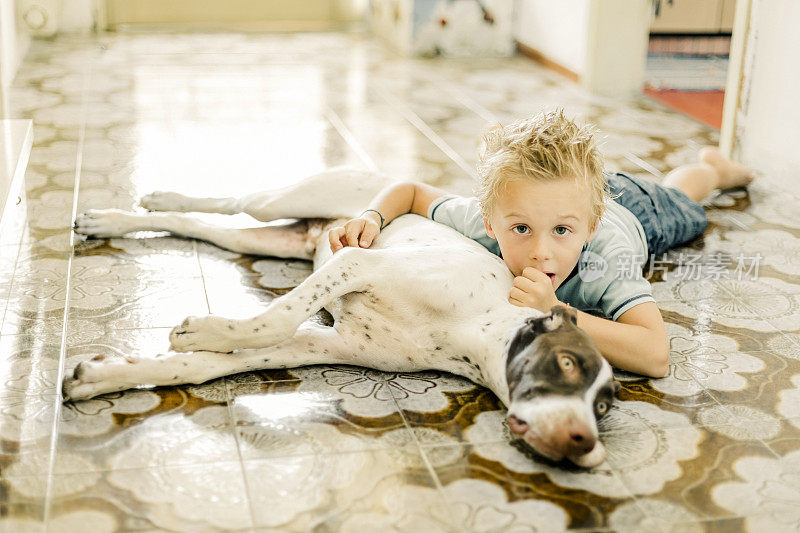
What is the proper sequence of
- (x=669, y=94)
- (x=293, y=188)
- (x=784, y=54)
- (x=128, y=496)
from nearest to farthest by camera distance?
(x=128, y=496) < (x=293, y=188) < (x=784, y=54) < (x=669, y=94)

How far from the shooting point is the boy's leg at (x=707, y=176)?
9.37 feet

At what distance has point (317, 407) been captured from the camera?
5.54 ft

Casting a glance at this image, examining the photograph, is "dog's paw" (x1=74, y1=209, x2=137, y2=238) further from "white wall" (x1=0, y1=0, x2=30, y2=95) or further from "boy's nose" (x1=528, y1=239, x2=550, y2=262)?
"white wall" (x1=0, y1=0, x2=30, y2=95)

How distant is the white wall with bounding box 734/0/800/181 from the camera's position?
10.2ft

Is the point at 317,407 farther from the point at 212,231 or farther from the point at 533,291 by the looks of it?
the point at 212,231

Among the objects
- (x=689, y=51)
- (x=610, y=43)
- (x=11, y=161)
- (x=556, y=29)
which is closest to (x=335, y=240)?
(x=11, y=161)

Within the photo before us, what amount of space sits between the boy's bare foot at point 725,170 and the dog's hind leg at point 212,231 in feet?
4.73

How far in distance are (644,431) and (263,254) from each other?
1.17 m

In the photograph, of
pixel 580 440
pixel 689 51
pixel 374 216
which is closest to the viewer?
pixel 580 440

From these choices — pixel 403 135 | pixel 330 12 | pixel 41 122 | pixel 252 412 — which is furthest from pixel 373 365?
pixel 330 12

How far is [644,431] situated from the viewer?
166 centimetres

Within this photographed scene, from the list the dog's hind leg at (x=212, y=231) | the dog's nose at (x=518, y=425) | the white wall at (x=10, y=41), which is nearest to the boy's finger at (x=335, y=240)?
the dog's hind leg at (x=212, y=231)

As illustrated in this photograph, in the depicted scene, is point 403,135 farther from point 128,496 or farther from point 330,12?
point 330,12

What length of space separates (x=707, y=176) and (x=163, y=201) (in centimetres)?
174
